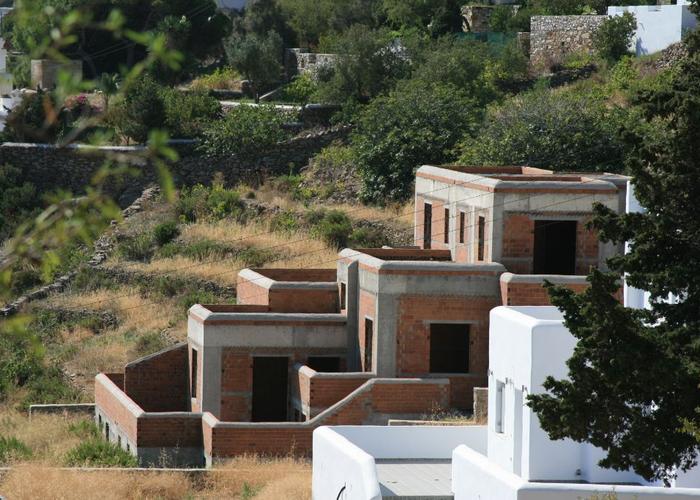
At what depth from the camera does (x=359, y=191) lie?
48000mm

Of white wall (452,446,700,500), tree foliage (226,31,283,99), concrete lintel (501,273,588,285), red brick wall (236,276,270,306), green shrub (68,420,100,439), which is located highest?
tree foliage (226,31,283,99)

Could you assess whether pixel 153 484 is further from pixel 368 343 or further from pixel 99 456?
pixel 368 343

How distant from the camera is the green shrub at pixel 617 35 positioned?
52.8 metres

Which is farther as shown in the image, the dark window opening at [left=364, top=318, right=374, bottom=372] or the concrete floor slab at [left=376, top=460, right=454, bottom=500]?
the dark window opening at [left=364, top=318, right=374, bottom=372]

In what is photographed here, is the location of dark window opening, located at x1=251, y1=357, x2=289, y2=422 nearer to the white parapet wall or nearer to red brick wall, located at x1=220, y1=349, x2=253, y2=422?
red brick wall, located at x1=220, y1=349, x2=253, y2=422

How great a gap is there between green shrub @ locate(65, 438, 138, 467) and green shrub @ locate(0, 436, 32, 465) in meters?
0.91

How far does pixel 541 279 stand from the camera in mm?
27734

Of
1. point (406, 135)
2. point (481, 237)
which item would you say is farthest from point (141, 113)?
point (481, 237)

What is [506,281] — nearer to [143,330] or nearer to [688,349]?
[688,349]

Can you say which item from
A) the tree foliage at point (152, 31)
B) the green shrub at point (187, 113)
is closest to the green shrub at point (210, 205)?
the green shrub at point (187, 113)

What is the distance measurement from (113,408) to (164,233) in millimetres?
16348

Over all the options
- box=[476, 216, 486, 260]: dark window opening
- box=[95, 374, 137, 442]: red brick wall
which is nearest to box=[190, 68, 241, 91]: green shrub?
box=[95, 374, 137, 442]: red brick wall

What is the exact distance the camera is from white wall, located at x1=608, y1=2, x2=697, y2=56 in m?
50.8

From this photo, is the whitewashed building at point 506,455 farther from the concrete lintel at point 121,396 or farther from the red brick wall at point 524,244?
the red brick wall at point 524,244
